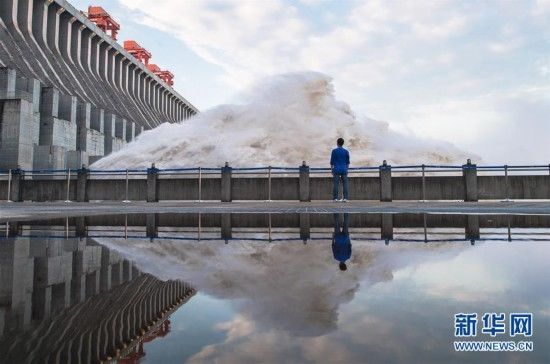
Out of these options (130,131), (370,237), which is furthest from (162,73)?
(370,237)

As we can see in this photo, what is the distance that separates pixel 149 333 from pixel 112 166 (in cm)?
3120

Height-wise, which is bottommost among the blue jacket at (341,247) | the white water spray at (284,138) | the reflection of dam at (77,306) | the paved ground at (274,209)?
the reflection of dam at (77,306)

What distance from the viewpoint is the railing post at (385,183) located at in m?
15.7

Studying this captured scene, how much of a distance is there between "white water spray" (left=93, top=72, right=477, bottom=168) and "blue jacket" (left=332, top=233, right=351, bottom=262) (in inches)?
921

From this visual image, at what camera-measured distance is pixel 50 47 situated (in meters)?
45.3

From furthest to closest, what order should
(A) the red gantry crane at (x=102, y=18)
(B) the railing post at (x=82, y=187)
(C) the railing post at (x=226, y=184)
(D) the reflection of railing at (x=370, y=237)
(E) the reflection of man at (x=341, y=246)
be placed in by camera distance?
(A) the red gantry crane at (x=102, y=18) → (B) the railing post at (x=82, y=187) → (C) the railing post at (x=226, y=184) → (D) the reflection of railing at (x=370, y=237) → (E) the reflection of man at (x=341, y=246)

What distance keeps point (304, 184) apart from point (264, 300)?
14258 millimetres

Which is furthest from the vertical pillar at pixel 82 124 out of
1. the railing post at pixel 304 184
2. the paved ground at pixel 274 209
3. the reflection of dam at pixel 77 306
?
the reflection of dam at pixel 77 306

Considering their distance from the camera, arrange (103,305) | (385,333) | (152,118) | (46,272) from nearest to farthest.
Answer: (385,333) < (103,305) < (46,272) < (152,118)

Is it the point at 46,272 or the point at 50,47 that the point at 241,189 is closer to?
the point at 46,272

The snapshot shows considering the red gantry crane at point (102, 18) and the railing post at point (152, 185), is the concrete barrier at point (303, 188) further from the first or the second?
the red gantry crane at point (102, 18)

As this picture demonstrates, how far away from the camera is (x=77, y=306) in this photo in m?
1.79

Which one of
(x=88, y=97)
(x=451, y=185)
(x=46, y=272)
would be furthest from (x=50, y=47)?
(x=46, y=272)

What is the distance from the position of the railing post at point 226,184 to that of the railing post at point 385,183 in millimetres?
5466
